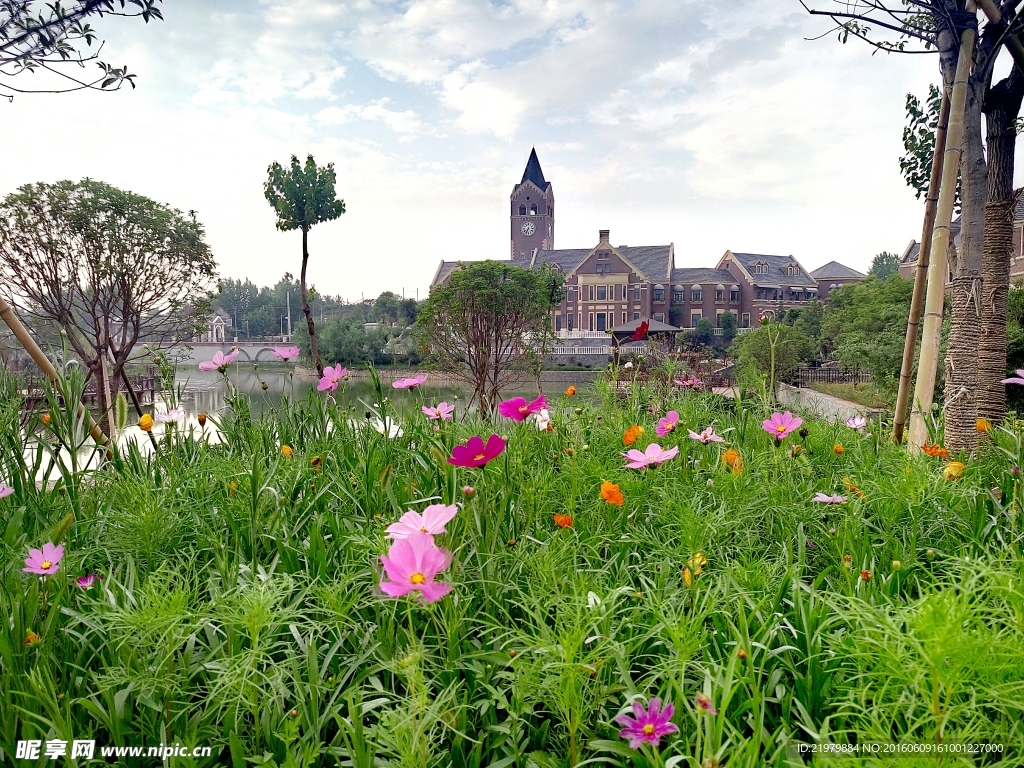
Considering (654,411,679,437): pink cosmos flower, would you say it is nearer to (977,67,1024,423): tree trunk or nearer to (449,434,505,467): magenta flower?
(449,434,505,467): magenta flower

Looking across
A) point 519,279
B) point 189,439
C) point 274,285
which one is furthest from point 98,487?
point 274,285

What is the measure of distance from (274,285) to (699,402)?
5679 cm

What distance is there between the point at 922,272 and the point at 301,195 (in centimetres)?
1369

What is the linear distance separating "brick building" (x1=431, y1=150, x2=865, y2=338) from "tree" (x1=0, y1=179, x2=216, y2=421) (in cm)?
2125

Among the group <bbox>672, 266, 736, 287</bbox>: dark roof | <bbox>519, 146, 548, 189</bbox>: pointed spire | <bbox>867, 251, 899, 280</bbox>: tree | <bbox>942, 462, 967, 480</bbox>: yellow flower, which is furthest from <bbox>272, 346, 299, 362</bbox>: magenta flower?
<bbox>867, 251, 899, 280</bbox>: tree

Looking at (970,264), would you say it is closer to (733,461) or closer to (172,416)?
(733,461)

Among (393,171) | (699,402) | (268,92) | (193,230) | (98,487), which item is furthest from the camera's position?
(193,230)

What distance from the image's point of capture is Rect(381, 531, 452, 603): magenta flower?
60 centimetres

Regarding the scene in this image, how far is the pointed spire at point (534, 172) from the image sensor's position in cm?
4681

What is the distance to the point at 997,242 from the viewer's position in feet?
7.54

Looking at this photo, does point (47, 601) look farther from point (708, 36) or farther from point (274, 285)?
point (274, 285)

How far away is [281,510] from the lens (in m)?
1.08

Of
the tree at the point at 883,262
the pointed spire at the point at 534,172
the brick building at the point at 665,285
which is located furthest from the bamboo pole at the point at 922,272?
the tree at the point at 883,262

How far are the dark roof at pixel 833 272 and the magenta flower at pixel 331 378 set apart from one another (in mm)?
40145
